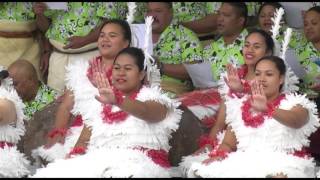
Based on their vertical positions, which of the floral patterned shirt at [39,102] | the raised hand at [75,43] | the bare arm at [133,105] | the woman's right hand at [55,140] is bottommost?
the woman's right hand at [55,140]

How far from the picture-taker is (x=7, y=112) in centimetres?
470

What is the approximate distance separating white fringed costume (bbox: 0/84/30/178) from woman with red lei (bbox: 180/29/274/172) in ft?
3.11

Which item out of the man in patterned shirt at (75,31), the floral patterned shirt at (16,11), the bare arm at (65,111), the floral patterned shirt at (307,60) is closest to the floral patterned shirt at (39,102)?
the bare arm at (65,111)

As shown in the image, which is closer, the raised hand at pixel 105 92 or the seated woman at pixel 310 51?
the raised hand at pixel 105 92

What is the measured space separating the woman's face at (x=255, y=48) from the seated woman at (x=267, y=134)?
0.30 metres

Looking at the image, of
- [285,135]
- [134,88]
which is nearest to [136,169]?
[134,88]

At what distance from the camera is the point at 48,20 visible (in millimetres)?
6629

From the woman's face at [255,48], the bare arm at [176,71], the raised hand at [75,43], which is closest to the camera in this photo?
the woman's face at [255,48]

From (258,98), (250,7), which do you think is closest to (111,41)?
(258,98)

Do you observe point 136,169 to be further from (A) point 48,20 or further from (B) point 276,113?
(A) point 48,20

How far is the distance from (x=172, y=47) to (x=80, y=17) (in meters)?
0.78

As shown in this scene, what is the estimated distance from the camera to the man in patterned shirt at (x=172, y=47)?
5969 mm

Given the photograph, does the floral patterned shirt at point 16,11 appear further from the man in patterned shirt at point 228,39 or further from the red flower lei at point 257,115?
the red flower lei at point 257,115

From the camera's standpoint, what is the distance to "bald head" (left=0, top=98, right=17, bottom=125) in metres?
4.68
